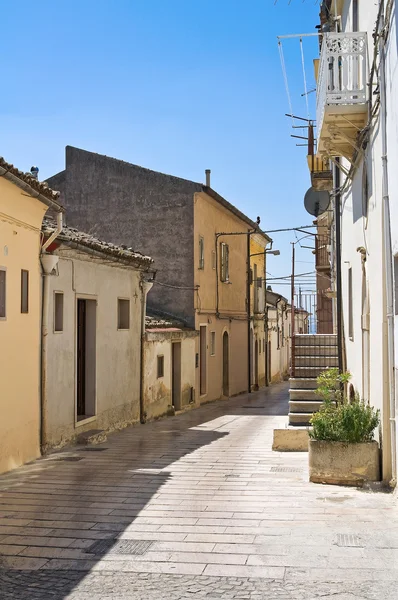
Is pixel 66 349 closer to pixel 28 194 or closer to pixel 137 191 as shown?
pixel 28 194

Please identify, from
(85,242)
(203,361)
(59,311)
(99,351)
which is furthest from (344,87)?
(203,361)

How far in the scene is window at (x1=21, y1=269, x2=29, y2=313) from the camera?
11.1 metres

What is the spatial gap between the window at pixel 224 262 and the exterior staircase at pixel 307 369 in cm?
1123

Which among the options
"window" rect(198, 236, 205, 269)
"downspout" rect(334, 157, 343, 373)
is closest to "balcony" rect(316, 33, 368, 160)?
"downspout" rect(334, 157, 343, 373)

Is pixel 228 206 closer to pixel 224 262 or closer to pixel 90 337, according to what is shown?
pixel 224 262

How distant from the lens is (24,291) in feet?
36.5

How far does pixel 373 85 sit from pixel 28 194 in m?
5.22

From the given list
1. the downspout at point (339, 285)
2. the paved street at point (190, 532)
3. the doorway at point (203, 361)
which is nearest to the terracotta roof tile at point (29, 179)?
the paved street at point (190, 532)

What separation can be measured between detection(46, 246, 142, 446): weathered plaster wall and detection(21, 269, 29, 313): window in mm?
1030

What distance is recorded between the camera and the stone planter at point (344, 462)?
28.6 feet

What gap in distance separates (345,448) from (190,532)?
285 cm

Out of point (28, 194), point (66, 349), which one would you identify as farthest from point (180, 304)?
point (28, 194)

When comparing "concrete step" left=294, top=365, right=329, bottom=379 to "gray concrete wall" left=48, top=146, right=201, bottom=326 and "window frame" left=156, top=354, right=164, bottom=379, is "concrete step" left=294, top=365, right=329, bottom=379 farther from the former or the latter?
"gray concrete wall" left=48, top=146, right=201, bottom=326

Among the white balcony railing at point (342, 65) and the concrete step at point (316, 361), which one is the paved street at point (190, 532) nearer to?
the concrete step at point (316, 361)
